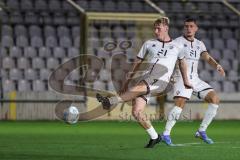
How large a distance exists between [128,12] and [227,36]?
4524 mm

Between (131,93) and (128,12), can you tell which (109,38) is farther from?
(131,93)

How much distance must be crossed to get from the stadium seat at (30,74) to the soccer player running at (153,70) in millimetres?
13082

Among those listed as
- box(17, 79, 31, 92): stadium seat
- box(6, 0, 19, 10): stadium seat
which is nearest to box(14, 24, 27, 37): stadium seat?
box(6, 0, 19, 10): stadium seat

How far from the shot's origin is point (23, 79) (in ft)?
83.4

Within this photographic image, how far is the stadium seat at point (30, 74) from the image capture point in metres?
25.5

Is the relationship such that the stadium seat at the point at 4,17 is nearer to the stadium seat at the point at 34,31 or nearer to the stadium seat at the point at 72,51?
the stadium seat at the point at 34,31

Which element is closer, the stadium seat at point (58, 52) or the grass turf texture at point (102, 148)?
the grass turf texture at point (102, 148)

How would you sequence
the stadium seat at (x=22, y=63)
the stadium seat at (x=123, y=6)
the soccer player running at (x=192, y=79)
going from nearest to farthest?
1. the soccer player running at (x=192, y=79)
2. the stadium seat at (x=22, y=63)
3. the stadium seat at (x=123, y=6)

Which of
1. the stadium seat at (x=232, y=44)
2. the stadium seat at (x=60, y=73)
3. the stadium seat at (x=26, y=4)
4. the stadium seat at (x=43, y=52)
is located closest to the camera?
the stadium seat at (x=60, y=73)

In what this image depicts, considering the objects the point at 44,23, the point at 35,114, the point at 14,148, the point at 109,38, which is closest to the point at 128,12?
the point at 109,38

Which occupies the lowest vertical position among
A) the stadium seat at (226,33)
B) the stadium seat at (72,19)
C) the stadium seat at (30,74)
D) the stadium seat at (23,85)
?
the stadium seat at (23,85)

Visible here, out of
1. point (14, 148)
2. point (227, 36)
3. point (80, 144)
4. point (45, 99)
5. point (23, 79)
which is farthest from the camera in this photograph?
point (227, 36)

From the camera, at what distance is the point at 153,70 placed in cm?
1270

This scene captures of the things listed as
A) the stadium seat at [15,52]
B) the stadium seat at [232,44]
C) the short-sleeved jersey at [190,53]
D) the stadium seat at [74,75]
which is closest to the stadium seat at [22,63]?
the stadium seat at [15,52]
